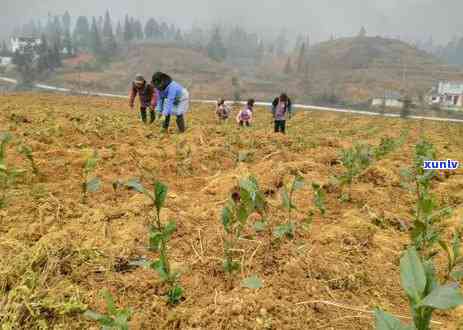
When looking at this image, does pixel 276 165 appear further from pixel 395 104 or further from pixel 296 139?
pixel 395 104

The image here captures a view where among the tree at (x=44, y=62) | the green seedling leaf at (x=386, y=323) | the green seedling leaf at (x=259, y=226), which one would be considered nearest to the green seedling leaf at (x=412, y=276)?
the green seedling leaf at (x=386, y=323)

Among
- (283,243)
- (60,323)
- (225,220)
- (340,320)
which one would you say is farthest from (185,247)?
(340,320)

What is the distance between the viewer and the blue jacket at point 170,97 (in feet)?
24.9

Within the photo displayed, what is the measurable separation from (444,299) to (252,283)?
1.13 metres

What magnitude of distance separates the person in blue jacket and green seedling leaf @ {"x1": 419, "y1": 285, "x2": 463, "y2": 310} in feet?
22.5

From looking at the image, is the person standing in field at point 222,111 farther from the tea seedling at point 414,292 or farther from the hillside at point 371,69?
the hillside at point 371,69

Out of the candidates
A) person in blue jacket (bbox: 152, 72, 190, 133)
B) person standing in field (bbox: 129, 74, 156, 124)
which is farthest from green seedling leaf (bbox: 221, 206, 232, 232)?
person standing in field (bbox: 129, 74, 156, 124)

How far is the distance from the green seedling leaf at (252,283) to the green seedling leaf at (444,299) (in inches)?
41.2

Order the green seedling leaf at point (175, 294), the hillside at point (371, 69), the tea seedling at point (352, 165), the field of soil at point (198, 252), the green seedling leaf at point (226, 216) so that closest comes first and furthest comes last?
the field of soil at point (198, 252)
the green seedling leaf at point (175, 294)
the green seedling leaf at point (226, 216)
the tea seedling at point (352, 165)
the hillside at point (371, 69)

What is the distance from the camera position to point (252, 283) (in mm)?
2072

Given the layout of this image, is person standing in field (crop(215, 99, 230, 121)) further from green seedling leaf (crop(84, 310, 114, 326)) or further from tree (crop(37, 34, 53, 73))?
tree (crop(37, 34, 53, 73))

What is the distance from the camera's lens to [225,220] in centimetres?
240

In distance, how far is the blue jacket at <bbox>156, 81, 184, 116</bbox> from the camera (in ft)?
24.9

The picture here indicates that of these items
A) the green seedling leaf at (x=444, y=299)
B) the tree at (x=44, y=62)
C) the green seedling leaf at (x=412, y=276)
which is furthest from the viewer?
the tree at (x=44, y=62)
